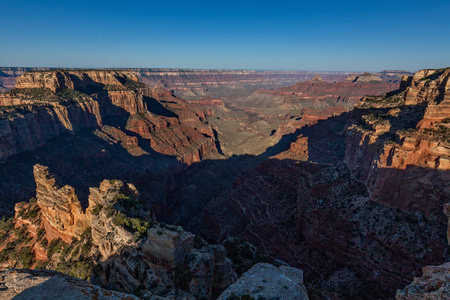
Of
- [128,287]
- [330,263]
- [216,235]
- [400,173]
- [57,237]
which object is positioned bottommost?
[216,235]

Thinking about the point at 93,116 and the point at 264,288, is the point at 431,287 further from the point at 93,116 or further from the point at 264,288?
the point at 93,116

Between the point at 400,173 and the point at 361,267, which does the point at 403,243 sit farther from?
the point at 400,173

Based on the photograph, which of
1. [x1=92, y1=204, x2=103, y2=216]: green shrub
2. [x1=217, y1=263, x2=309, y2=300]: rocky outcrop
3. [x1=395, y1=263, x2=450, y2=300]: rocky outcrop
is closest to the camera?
[x1=395, y1=263, x2=450, y2=300]: rocky outcrop

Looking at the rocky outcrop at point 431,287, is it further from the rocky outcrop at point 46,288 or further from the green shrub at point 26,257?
the green shrub at point 26,257

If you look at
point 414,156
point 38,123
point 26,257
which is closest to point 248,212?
point 414,156

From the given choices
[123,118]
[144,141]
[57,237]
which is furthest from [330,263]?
[123,118]

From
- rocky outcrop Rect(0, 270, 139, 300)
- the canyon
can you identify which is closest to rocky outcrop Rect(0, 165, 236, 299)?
the canyon

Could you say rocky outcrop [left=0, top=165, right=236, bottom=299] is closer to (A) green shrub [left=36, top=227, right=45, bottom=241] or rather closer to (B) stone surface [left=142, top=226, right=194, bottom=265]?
(B) stone surface [left=142, top=226, right=194, bottom=265]
